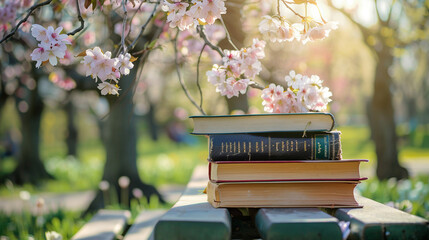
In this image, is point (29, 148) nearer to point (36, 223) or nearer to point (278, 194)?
point (36, 223)

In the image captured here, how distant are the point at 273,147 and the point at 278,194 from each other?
17 cm

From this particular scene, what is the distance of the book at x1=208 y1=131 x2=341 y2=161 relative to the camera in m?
1.66

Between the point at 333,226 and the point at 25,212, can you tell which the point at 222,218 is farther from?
the point at 25,212

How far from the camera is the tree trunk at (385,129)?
8148 millimetres

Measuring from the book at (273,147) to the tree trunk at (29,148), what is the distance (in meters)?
11.2

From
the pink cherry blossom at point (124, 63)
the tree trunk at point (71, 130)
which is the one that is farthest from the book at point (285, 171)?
the tree trunk at point (71, 130)

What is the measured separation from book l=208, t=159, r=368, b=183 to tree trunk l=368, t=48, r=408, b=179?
22.7ft

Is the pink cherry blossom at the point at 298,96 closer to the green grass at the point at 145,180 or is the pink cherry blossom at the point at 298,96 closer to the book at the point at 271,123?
the book at the point at 271,123

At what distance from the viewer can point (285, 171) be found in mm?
1627

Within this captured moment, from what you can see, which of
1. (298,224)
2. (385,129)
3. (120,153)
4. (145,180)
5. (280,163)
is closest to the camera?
(298,224)

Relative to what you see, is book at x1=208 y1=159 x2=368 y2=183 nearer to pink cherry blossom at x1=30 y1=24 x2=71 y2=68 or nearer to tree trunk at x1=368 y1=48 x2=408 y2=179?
pink cherry blossom at x1=30 y1=24 x2=71 y2=68

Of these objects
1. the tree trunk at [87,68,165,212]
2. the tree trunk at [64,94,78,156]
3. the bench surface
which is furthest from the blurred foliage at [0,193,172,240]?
the tree trunk at [64,94,78,156]

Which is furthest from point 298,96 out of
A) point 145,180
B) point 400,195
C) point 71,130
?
point 71,130

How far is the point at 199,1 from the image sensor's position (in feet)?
6.33
